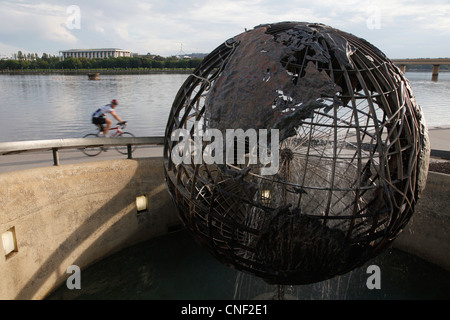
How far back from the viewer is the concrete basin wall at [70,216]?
5227 millimetres

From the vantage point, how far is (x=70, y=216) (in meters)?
6.14

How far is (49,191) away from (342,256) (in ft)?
15.8

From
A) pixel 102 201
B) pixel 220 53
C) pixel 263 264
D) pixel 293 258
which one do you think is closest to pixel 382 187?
pixel 293 258

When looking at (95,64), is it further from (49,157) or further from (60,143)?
(60,143)

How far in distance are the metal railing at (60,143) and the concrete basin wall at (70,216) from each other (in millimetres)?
374

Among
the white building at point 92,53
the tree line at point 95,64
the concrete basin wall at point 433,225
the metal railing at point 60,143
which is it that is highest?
the white building at point 92,53

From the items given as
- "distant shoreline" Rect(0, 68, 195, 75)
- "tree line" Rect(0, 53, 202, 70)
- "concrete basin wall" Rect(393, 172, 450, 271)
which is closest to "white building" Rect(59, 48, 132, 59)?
"tree line" Rect(0, 53, 202, 70)

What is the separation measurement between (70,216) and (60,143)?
1345mm

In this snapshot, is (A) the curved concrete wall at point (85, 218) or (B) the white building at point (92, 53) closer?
(A) the curved concrete wall at point (85, 218)

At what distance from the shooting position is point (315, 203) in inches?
251

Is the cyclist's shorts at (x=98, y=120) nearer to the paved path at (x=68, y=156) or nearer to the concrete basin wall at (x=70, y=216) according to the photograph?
the paved path at (x=68, y=156)

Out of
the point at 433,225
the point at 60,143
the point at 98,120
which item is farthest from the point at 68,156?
the point at 433,225

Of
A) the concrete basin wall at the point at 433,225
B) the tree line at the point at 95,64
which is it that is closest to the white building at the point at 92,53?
the tree line at the point at 95,64

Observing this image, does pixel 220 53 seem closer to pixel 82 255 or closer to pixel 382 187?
pixel 382 187
